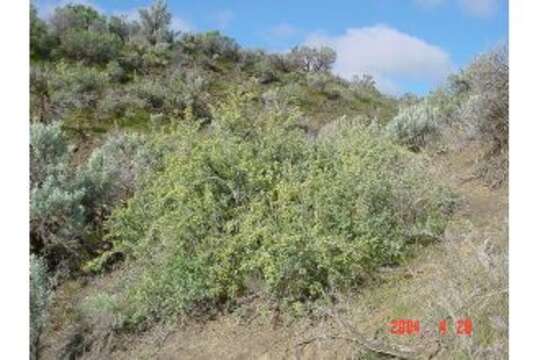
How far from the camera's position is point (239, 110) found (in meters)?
8.40

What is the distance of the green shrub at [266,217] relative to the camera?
6535 millimetres

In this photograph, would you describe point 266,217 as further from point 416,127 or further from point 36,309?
point 416,127

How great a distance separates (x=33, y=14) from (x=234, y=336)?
12653mm

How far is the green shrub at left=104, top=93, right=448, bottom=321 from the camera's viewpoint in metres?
6.54

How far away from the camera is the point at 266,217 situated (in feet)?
23.2

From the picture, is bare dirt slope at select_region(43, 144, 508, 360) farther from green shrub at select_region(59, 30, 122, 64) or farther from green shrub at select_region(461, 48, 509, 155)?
green shrub at select_region(59, 30, 122, 64)

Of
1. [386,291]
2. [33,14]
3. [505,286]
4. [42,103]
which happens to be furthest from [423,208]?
[33,14]

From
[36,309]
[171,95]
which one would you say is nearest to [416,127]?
[171,95]

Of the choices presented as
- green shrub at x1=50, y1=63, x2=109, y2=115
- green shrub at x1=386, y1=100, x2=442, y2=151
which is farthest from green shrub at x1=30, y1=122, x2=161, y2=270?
green shrub at x1=386, y1=100, x2=442, y2=151

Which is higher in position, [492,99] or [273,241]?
[492,99]

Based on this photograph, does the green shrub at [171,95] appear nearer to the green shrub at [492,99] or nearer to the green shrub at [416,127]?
the green shrub at [416,127]

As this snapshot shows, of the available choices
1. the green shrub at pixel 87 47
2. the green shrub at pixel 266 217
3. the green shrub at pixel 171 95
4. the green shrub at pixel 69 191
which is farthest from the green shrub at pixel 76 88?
the green shrub at pixel 266 217

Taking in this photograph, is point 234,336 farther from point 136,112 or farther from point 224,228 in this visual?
point 136,112
